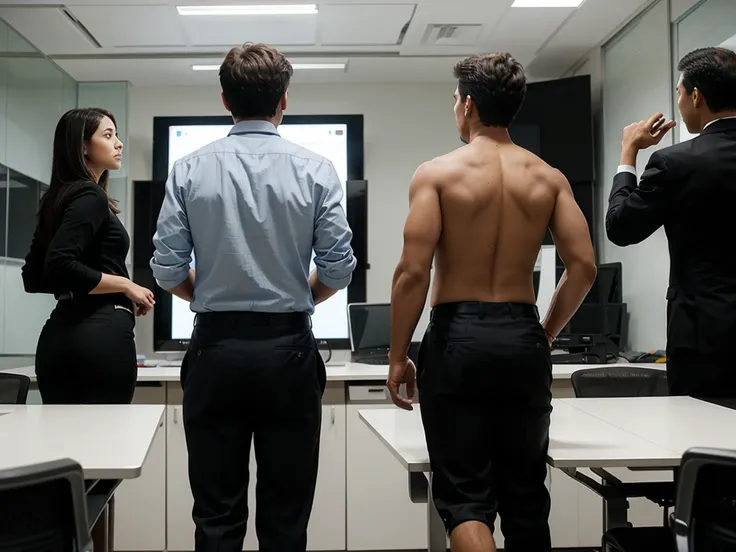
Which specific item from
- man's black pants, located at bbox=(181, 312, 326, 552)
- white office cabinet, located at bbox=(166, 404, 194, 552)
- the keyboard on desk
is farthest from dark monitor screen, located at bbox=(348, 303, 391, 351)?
man's black pants, located at bbox=(181, 312, 326, 552)

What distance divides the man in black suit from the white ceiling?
1802 mm

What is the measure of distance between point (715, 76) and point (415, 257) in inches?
47.2

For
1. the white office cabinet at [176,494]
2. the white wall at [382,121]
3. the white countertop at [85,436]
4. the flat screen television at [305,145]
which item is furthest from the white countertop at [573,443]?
the white wall at [382,121]

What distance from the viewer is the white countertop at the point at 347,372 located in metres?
3.53

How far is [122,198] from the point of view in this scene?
16.0 feet

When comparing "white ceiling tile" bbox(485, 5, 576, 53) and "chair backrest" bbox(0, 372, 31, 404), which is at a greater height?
"white ceiling tile" bbox(485, 5, 576, 53)

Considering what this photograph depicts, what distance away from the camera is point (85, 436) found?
1.76m

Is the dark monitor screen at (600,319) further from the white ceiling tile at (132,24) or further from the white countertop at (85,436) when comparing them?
the white ceiling tile at (132,24)

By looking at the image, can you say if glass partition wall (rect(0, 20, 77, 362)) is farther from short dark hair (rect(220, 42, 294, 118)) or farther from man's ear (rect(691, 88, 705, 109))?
man's ear (rect(691, 88, 705, 109))

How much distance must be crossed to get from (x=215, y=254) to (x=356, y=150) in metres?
3.06

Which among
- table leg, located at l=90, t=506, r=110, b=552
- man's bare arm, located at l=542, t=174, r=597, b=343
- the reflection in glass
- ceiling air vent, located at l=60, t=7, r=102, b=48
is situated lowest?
table leg, located at l=90, t=506, r=110, b=552

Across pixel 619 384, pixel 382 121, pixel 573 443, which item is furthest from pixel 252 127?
pixel 382 121

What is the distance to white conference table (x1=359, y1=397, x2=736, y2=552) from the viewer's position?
1.63 metres

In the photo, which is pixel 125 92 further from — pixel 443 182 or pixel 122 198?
pixel 443 182
